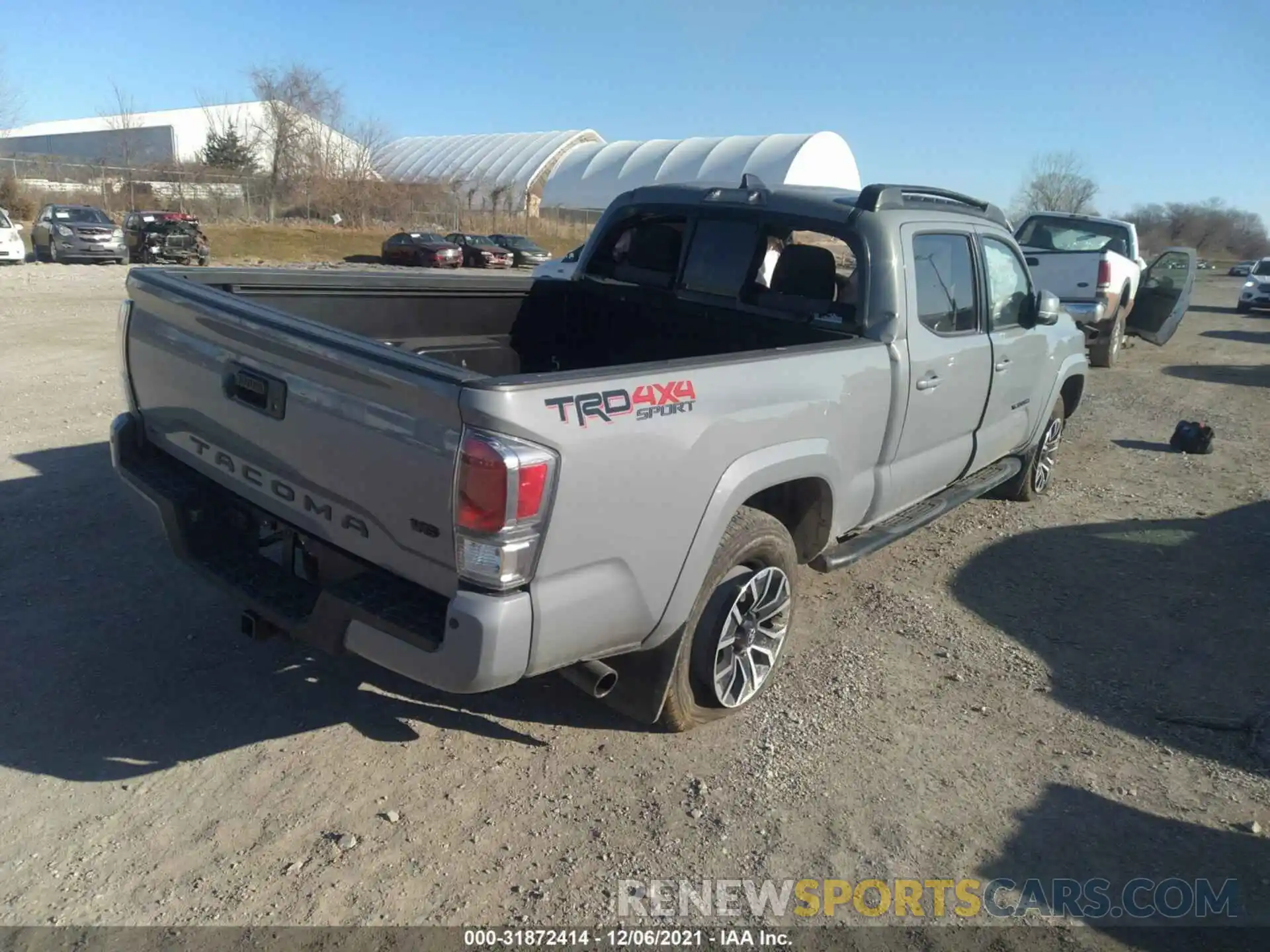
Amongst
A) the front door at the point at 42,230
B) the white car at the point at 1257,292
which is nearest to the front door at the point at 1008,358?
the white car at the point at 1257,292

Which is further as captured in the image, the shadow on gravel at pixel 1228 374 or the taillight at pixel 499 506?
the shadow on gravel at pixel 1228 374

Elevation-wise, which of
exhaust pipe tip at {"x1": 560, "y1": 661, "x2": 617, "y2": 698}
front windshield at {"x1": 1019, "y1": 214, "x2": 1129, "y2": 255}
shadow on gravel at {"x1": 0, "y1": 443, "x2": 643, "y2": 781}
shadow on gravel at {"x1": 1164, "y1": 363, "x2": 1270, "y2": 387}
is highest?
front windshield at {"x1": 1019, "y1": 214, "x2": 1129, "y2": 255}

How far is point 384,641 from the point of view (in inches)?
111

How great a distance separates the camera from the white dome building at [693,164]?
5691cm

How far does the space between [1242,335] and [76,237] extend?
28.3 m

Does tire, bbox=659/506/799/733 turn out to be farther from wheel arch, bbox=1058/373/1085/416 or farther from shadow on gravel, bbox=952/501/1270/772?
wheel arch, bbox=1058/373/1085/416

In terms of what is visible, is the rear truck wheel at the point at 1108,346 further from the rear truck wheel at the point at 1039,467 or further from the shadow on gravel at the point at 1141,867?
the shadow on gravel at the point at 1141,867

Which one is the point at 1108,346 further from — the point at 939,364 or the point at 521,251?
the point at 521,251

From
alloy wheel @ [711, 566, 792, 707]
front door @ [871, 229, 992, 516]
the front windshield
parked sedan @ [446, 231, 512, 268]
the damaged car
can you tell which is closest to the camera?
alloy wheel @ [711, 566, 792, 707]

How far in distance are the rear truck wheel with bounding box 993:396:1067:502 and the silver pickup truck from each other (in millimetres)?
1133

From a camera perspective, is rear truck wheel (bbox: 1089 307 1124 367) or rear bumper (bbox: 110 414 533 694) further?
rear truck wheel (bbox: 1089 307 1124 367)

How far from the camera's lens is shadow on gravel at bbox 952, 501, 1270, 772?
4215 mm

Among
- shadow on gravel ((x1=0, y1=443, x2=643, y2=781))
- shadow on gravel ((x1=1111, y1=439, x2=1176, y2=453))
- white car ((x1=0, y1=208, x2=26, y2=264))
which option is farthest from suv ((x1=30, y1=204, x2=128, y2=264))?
shadow on gravel ((x1=1111, y1=439, x2=1176, y2=453))

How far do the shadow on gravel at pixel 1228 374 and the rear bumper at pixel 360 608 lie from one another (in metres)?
13.7
